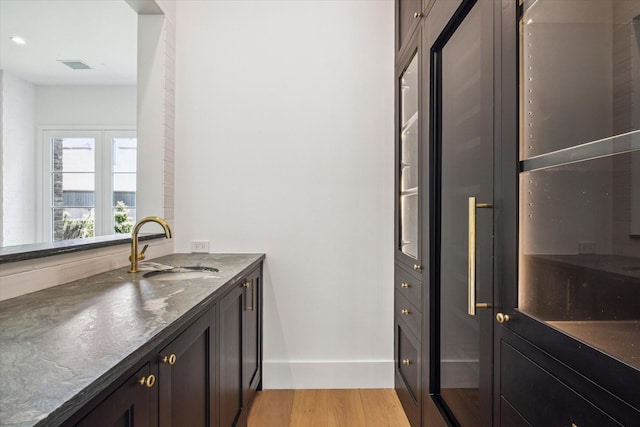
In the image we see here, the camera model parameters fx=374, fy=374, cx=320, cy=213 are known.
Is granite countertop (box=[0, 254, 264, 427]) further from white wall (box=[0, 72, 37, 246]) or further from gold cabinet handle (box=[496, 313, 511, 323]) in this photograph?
white wall (box=[0, 72, 37, 246])

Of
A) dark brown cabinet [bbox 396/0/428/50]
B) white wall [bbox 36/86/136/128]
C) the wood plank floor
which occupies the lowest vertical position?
the wood plank floor

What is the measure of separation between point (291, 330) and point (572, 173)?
→ 2172mm

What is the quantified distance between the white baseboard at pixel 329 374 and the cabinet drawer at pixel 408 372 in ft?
0.51

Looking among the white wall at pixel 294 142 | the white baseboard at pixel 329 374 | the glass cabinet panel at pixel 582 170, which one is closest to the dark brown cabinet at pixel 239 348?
the white baseboard at pixel 329 374

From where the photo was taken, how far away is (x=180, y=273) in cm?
188

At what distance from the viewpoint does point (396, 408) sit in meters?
2.32

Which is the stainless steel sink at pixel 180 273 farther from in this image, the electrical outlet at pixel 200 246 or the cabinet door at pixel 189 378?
the electrical outlet at pixel 200 246

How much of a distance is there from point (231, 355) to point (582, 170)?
151 cm

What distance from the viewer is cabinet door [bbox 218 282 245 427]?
1530mm

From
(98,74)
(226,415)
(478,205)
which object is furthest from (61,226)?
(478,205)

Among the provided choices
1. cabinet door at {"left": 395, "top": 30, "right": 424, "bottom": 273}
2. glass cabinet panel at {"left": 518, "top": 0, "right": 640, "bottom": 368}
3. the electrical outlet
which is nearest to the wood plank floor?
cabinet door at {"left": 395, "top": 30, "right": 424, "bottom": 273}

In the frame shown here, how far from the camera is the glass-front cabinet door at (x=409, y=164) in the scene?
6.85ft

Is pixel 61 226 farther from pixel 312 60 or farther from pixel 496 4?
pixel 496 4

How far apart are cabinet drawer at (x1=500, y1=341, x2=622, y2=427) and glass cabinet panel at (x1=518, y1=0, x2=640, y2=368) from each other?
0.12 metres
